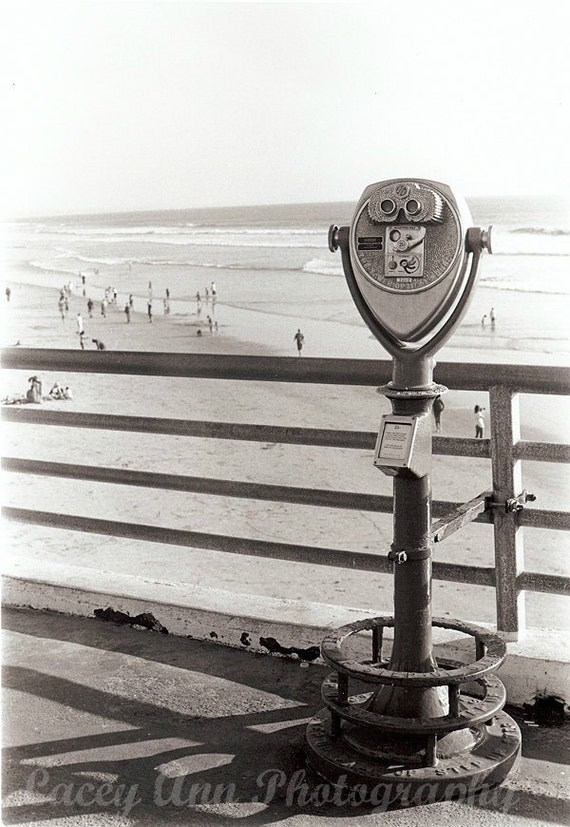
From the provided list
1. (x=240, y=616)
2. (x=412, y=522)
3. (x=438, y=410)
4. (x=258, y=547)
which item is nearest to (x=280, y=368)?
(x=258, y=547)

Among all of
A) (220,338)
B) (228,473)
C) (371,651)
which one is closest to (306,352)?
(220,338)

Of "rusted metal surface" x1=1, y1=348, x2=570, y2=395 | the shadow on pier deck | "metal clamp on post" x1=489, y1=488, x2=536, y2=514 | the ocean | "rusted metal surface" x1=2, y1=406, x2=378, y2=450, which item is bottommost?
the shadow on pier deck

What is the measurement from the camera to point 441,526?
239cm

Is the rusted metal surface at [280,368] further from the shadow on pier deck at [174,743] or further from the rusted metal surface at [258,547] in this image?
the shadow on pier deck at [174,743]

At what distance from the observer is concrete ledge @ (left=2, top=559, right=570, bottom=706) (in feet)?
8.87

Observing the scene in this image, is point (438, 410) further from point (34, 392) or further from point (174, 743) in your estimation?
point (174, 743)

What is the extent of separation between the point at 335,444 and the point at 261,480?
21.4 ft

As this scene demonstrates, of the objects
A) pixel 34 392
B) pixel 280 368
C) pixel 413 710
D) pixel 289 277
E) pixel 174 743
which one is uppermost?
pixel 289 277

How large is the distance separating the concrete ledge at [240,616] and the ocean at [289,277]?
6906 millimetres

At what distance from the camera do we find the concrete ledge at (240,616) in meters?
2.71

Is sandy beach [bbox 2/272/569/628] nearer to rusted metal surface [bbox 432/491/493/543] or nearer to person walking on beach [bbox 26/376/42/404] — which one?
person walking on beach [bbox 26/376/42/404]

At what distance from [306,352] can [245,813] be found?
15402 mm

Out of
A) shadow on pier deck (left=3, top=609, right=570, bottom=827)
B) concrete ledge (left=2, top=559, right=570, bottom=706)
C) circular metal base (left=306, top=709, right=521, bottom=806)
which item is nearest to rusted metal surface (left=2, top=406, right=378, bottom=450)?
concrete ledge (left=2, top=559, right=570, bottom=706)

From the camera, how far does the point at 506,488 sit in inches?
107
